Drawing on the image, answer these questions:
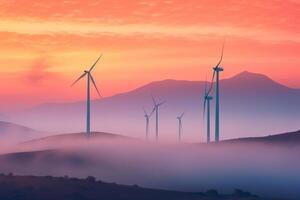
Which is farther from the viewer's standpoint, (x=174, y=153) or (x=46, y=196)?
(x=174, y=153)

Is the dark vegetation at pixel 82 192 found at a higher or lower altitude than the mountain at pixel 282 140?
lower

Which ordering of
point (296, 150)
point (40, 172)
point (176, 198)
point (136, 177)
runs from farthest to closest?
point (296, 150) < point (40, 172) < point (136, 177) < point (176, 198)

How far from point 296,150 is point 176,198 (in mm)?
65008

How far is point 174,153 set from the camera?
136875 mm

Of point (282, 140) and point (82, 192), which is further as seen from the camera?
point (282, 140)

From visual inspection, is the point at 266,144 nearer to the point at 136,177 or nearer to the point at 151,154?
the point at 151,154

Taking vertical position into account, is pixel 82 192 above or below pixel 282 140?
below

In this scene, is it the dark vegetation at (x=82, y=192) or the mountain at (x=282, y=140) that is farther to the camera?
the mountain at (x=282, y=140)

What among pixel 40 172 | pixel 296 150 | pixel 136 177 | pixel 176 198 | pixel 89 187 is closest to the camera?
pixel 176 198

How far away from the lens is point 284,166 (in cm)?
10831

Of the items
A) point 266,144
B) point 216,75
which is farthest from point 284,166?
point 266,144

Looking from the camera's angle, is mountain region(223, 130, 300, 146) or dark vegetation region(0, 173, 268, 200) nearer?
dark vegetation region(0, 173, 268, 200)

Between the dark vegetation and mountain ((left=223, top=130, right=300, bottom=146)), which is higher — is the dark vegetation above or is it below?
below

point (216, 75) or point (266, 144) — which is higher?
point (216, 75)
